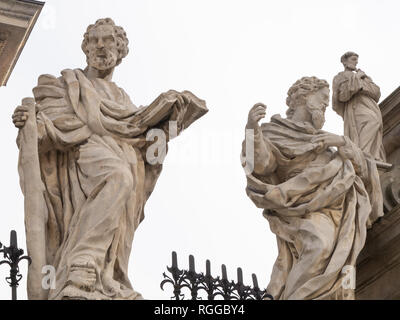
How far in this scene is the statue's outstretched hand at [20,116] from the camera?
13266mm

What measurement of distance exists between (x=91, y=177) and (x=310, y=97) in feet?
9.68

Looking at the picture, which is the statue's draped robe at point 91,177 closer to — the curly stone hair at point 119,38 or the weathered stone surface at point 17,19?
the curly stone hair at point 119,38

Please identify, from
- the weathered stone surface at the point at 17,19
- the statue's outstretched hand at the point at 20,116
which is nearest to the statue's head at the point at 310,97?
the weathered stone surface at the point at 17,19

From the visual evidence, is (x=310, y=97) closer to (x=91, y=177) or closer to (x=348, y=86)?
(x=348, y=86)

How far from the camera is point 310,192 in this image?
1485cm

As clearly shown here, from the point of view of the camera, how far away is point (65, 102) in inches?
548

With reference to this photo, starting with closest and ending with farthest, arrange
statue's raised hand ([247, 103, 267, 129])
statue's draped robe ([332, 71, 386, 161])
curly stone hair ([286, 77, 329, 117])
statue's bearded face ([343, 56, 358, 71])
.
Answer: statue's raised hand ([247, 103, 267, 129]) → curly stone hair ([286, 77, 329, 117]) → statue's draped robe ([332, 71, 386, 161]) → statue's bearded face ([343, 56, 358, 71])

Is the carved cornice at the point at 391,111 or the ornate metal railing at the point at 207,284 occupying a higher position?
the carved cornice at the point at 391,111

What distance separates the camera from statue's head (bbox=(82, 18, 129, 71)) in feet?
46.7

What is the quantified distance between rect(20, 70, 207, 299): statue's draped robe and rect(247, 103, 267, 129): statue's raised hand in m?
0.97

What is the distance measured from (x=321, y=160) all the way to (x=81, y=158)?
8.48ft

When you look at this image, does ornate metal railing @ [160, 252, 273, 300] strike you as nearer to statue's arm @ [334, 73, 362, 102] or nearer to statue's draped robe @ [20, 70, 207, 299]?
statue's draped robe @ [20, 70, 207, 299]

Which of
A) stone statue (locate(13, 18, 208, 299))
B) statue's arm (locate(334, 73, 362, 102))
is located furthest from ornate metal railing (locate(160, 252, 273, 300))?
statue's arm (locate(334, 73, 362, 102))
